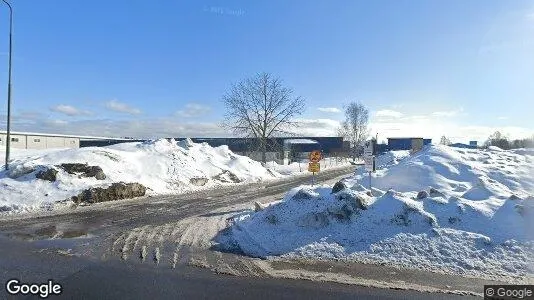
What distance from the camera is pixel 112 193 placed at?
1998 centimetres

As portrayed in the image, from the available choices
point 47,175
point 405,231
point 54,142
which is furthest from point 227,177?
point 54,142

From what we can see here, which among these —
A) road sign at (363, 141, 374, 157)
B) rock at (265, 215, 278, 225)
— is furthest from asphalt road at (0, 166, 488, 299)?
road sign at (363, 141, 374, 157)

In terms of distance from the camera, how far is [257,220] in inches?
454

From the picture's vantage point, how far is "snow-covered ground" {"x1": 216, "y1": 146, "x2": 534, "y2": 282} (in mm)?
8289

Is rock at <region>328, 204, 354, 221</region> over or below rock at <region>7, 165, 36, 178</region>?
below

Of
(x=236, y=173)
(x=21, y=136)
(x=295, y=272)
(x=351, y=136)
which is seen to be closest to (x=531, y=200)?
(x=295, y=272)

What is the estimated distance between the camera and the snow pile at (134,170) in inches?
695

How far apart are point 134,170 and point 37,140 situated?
77199 mm

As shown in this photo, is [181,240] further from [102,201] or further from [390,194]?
[102,201]

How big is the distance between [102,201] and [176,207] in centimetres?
441

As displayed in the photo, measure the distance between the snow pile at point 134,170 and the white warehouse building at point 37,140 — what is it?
2371 inches

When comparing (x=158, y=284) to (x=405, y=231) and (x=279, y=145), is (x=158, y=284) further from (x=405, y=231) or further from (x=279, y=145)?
(x=279, y=145)

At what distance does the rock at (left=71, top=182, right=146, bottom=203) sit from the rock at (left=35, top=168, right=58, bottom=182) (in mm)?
1868

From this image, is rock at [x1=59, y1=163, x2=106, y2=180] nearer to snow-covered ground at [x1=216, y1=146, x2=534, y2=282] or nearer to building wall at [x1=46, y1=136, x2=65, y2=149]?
snow-covered ground at [x1=216, y1=146, x2=534, y2=282]
